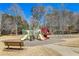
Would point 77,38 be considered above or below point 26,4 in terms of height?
below

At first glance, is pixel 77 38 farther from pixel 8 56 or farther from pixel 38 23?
pixel 8 56

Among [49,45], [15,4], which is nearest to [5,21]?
[15,4]

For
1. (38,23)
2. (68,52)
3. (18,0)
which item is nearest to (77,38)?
(68,52)

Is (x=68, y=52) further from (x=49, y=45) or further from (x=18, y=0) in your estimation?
(x=18, y=0)

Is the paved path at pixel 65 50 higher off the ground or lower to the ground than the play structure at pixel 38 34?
lower

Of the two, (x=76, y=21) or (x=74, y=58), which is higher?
(x=76, y=21)

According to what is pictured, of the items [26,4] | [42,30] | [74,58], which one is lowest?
[74,58]

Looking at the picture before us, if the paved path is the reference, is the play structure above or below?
above

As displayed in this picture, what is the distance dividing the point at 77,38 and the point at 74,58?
14.0 inches

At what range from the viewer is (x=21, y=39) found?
6562 mm

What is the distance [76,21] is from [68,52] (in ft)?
1.85

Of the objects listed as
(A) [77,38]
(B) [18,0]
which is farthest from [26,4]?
(A) [77,38]

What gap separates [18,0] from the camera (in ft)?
21.2

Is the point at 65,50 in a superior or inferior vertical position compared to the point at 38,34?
inferior
